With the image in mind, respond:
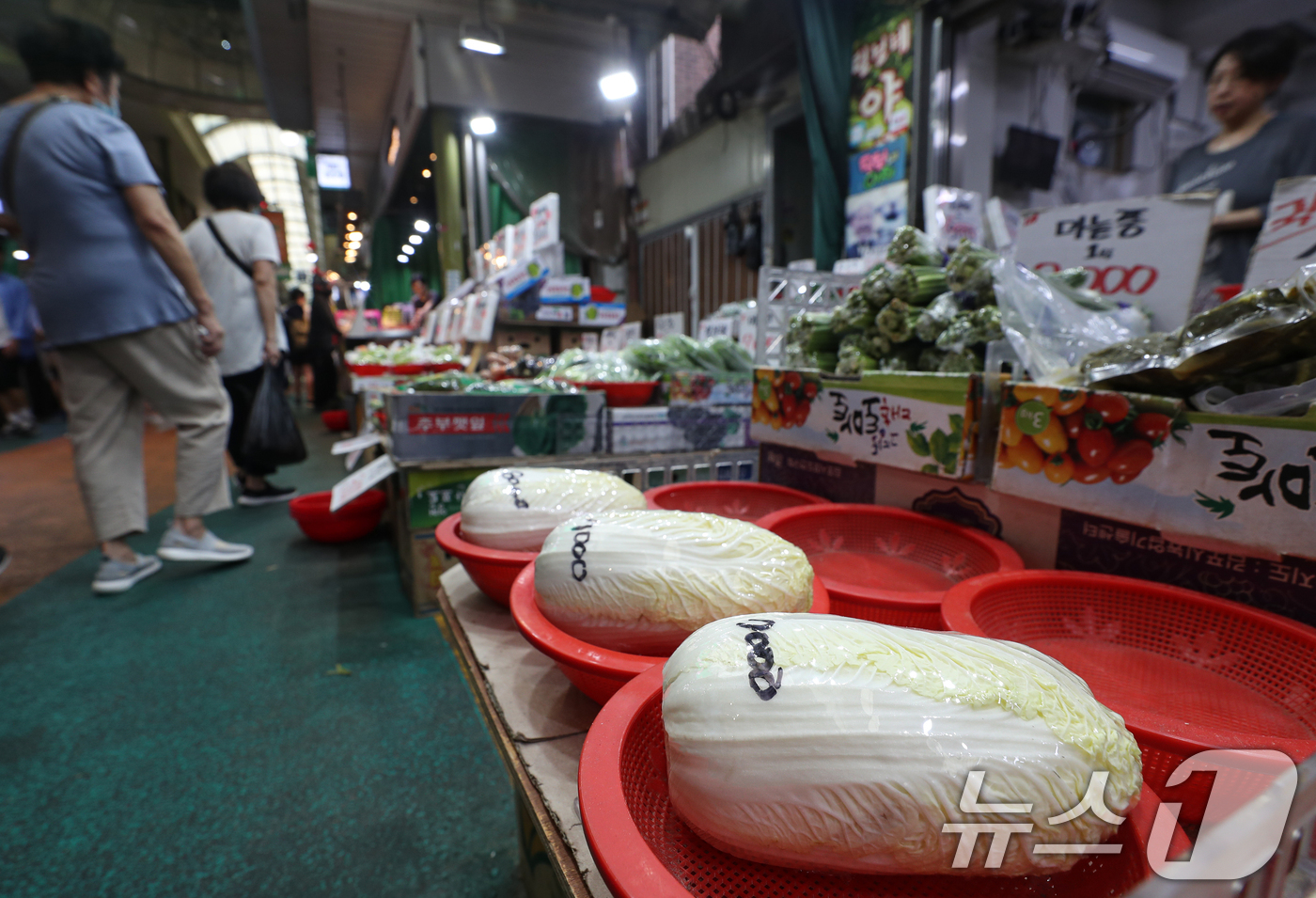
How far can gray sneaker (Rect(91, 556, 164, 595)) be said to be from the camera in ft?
8.99

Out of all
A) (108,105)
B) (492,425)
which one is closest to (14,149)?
(108,105)

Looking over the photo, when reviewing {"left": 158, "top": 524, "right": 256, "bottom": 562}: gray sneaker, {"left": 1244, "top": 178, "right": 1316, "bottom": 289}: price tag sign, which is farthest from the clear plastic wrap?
{"left": 158, "top": 524, "right": 256, "bottom": 562}: gray sneaker

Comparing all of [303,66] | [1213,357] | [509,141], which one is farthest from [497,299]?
[303,66]

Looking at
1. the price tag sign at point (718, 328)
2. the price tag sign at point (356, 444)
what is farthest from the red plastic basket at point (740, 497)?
the price tag sign at point (718, 328)

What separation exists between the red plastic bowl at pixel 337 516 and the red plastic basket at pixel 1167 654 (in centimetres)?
318

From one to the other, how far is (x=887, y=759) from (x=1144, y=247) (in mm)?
1531

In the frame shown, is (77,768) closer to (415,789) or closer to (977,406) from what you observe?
(415,789)

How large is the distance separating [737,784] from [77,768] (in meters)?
2.09

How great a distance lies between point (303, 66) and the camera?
29.9 ft

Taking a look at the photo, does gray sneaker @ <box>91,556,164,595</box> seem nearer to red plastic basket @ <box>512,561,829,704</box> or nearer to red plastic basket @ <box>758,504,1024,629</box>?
red plastic basket @ <box>512,561,829,704</box>

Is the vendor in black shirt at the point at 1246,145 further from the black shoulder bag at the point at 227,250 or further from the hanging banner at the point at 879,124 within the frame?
the black shoulder bag at the point at 227,250

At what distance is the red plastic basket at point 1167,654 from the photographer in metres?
0.61

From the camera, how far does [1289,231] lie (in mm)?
1328

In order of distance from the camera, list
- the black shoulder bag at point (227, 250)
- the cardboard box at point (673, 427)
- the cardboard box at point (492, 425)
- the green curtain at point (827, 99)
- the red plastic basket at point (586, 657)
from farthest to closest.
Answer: the green curtain at point (827, 99)
the black shoulder bag at point (227, 250)
the cardboard box at point (673, 427)
the cardboard box at point (492, 425)
the red plastic basket at point (586, 657)
